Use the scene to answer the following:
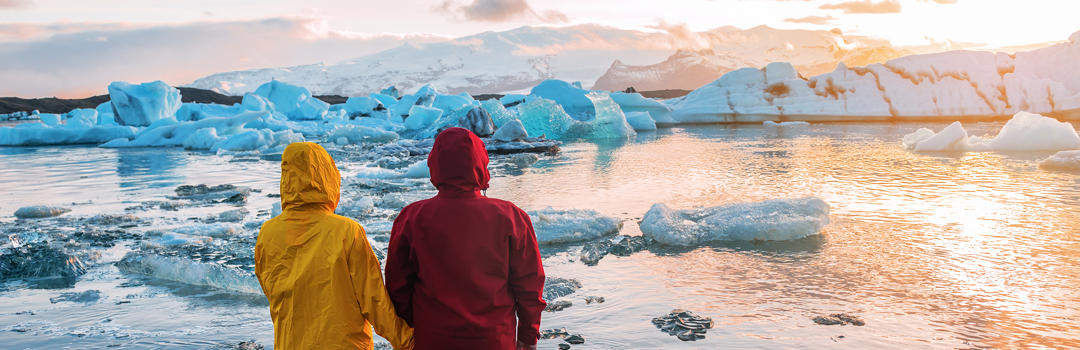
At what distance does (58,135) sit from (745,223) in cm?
2184

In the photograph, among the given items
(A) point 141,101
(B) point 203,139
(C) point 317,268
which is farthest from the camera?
(A) point 141,101

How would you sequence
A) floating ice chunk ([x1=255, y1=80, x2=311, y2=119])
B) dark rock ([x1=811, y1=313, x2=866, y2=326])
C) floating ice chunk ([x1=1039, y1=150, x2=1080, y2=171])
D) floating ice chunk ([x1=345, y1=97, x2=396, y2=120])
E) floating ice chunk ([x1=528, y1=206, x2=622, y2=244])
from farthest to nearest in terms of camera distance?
floating ice chunk ([x1=345, y1=97, x2=396, y2=120]), floating ice chunk ([x1=255, y1=80, x2=311, y2=119]), floating ice chunk ([x1=1039, y1=150, x2=1080, y2=171]), floating ice chunk ([x1=528, y1=206, x2=622, y2=244]), dark rock ([x1=811, y1=313, x2=866, y2=326])

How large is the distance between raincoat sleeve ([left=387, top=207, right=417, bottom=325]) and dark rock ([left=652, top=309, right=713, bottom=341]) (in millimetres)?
1428

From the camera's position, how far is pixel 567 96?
81.4 ft

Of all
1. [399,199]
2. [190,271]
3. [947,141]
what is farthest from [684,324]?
[947,141]

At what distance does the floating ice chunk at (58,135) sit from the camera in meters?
19.0

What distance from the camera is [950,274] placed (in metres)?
3.55

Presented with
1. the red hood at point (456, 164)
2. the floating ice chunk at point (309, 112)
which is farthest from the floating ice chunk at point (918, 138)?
the floating ice chunk at point (309, 112)

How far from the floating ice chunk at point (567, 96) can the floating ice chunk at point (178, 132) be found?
1065cm

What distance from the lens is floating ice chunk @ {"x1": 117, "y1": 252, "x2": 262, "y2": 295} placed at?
3510mm

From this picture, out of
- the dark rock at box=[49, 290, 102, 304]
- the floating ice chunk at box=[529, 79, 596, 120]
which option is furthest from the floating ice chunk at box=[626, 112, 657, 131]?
the dark rock at box=[49, 290, 102, 304]

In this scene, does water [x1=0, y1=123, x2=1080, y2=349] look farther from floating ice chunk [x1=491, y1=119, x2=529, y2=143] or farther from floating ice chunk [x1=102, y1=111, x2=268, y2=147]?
floating ice chunk [x1=102, y1=111, x2=268, y2=147]

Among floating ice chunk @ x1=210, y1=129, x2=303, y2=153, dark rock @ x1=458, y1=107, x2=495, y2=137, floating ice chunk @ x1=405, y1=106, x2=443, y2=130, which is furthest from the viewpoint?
floating ice chunk @ x1=405, y1=106, x2=443, y2=130

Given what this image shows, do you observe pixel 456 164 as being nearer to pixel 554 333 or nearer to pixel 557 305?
pixel 554 333
